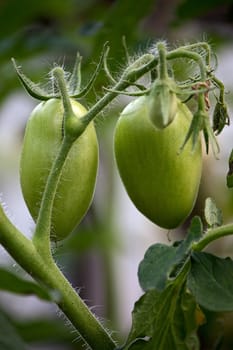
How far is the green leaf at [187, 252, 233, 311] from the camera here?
87 centimetres

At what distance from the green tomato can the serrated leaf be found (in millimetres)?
136

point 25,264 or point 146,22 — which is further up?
point 146,22

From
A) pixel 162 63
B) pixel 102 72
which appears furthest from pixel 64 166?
pixel 102 72

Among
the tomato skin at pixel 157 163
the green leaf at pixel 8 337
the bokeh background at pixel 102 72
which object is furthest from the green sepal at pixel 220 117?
the green leaf at pixel 8 337

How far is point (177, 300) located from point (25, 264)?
176mm

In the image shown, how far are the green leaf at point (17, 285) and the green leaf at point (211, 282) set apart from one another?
6.9 inches

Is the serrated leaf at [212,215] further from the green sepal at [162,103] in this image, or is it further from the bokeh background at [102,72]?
the bokeh background at [102,72]

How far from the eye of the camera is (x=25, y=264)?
2.94 feet

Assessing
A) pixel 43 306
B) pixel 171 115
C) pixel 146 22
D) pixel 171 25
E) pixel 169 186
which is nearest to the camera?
pixel 171 115

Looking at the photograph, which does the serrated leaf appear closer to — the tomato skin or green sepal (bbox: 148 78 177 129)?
the tomato skin

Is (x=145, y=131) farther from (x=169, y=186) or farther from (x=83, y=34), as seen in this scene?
(x=83, y=34)

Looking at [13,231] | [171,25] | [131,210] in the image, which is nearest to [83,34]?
[171,25]

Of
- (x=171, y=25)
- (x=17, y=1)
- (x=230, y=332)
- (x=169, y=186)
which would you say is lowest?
(x=230, y=332)

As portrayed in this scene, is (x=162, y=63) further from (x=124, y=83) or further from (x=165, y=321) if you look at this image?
(x=165, y=321)
